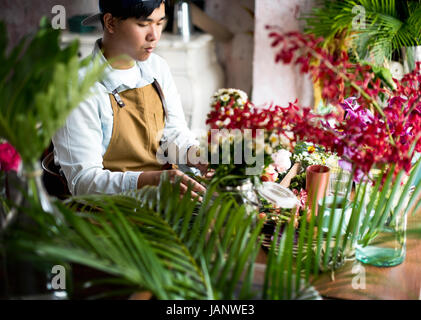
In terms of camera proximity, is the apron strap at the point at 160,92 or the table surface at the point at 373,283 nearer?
the table surface at the point at 373,283

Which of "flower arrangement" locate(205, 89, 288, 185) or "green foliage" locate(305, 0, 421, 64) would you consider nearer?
"flower arrangement" locate(205, 89, 288, 185)

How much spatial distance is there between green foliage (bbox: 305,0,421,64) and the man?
1.43m

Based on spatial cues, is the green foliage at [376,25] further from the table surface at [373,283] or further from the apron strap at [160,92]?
the table surface at [373,283]

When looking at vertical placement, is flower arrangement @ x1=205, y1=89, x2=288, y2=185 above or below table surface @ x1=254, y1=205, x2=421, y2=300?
above

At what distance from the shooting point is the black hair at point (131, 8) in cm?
177

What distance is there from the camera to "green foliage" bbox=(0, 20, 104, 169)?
0.81 m

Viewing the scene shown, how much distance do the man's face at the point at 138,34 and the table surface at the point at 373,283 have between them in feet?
3.65

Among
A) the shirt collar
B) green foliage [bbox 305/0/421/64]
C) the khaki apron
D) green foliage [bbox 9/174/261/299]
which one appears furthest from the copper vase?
green foliage [bbox 305/0/421/64]

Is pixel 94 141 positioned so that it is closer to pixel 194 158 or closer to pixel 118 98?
pixel 118 98

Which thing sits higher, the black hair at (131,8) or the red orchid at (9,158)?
the black hair at (131,8)

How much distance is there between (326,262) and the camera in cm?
119

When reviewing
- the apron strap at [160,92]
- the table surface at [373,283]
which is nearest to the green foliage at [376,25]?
the apron strap at [160,92]

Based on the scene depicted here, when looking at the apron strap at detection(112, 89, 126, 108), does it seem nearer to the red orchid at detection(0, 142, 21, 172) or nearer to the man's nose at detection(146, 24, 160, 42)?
the man's nose at detection(146, 24, 160, 42)

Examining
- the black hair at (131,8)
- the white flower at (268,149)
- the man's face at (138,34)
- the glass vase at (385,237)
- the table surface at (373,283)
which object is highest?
the black hair at (131,8)
